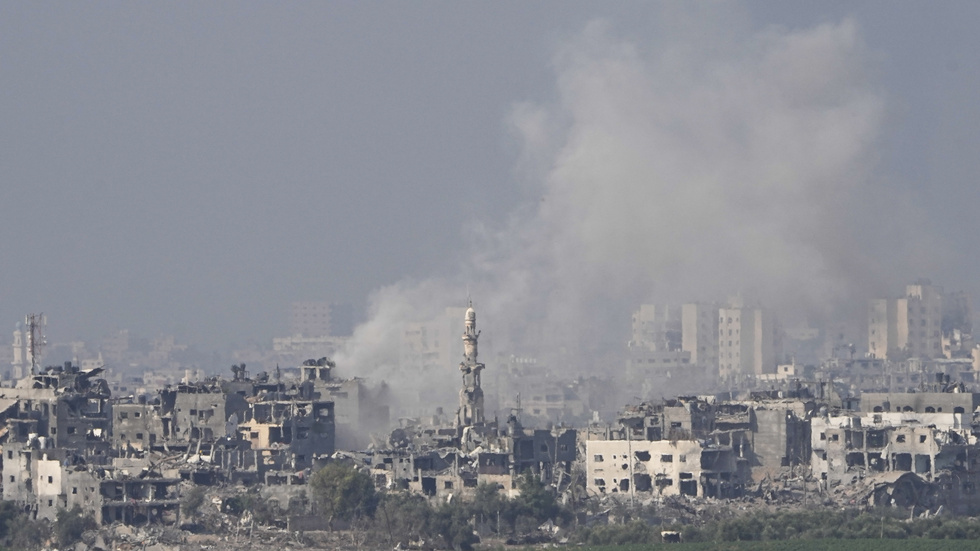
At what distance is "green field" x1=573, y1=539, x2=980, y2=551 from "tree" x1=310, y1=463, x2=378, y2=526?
Result: 662 cm

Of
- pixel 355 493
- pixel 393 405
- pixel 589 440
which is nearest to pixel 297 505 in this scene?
pixel 355 493

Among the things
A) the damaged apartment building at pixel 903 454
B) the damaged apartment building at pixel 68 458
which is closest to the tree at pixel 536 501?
the damaged apartment building at pixel 68 458

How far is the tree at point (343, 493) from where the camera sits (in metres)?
70.4

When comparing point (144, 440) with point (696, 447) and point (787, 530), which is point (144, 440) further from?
point (787, 530)

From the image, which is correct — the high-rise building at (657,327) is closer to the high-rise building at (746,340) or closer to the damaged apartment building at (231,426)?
the high-rise building at (746,340)

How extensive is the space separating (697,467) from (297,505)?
1294 cm

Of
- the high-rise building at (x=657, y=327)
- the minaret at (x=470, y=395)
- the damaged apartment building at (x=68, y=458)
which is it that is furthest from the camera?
the high-rise building at (x=657, y=327)

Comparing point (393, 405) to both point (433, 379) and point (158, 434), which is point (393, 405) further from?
point (158, 434)

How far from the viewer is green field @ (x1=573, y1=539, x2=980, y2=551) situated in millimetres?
65938

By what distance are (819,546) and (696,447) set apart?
502 inches

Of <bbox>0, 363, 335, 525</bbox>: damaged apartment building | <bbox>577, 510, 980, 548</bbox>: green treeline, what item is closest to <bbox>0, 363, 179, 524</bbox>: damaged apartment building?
<bbox>0, 363, 335, 525</bbox>: damaged apartment building

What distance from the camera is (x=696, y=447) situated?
7875 centimetres

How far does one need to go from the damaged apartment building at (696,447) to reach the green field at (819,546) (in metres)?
10.8

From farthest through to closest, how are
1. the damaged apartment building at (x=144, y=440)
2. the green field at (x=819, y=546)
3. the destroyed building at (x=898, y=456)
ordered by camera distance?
the destroyed building at (x=898, y=456), the damaged apartment building at (x=144, y=440), the green field at (x=819, y=546)
